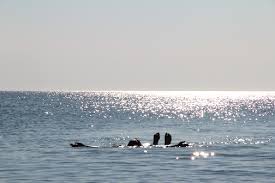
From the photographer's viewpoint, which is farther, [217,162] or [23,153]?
[23,153]

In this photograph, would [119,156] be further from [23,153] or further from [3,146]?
[3,146]

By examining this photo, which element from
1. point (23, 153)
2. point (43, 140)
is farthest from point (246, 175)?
point (43, 140)

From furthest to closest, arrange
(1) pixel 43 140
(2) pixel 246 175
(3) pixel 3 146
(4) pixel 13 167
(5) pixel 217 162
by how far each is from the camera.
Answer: (1) pixel 43 140
(3) pixel 3 146
(5) pixel 217 162
(4) pixel 13 167
(2) pixel 246 175

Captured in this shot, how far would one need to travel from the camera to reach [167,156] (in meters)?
52.1

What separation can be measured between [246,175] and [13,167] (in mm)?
15551

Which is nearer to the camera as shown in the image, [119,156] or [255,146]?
[119,156]

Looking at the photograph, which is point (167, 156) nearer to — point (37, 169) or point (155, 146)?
point (155, 146)

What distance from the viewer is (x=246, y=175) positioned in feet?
132

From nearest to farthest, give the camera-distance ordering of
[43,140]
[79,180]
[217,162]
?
[79,180]
[217,162]
[43,140]

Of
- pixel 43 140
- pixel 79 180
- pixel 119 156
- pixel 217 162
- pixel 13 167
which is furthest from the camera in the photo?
pixel 43 140

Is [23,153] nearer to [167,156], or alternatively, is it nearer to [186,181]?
[167,156]

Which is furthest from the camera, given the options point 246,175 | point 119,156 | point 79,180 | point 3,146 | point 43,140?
point 43,140

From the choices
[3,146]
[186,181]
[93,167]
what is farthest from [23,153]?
[186,181]

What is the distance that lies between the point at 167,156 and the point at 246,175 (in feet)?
41.8
